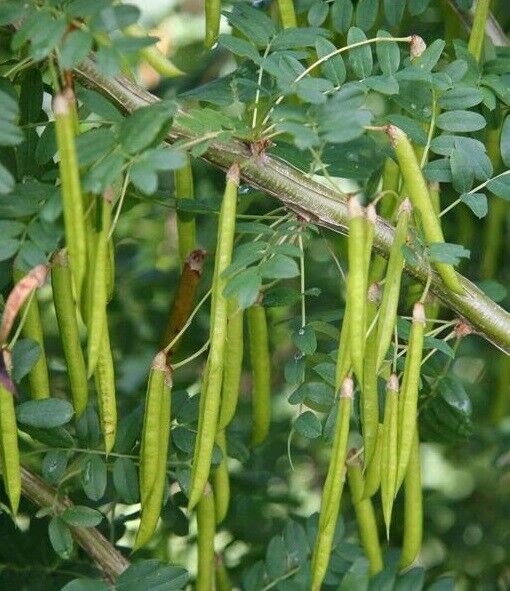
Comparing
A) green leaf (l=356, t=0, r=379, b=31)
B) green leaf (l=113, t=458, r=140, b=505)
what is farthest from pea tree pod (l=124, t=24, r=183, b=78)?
green leaf (l=113, t=458, r=140, b=505)

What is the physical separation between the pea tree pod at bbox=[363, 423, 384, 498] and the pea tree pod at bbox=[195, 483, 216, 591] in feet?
0.53

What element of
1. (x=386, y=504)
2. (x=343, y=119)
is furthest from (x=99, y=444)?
(x=343, y=119)

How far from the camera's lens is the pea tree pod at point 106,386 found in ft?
3.14

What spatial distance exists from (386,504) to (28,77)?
499 mm

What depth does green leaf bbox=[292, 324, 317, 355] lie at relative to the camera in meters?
1.09

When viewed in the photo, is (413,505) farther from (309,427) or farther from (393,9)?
(393,9)

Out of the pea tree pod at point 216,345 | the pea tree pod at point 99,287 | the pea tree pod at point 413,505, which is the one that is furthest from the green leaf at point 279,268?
the pea tree pod at point 413,505

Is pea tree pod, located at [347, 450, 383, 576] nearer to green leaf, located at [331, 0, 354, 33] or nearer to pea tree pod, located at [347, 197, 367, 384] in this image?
pea tree pod, located at [347, 197, 367, 384]

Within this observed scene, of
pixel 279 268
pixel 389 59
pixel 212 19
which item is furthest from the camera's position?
pixel 212 19

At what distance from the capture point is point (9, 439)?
938 mm

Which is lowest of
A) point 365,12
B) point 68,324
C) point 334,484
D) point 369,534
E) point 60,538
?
point 369,534

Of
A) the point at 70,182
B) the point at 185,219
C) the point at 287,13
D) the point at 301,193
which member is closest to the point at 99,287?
the point at 70,182

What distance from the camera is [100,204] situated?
0.88 m

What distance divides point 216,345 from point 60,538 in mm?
287
